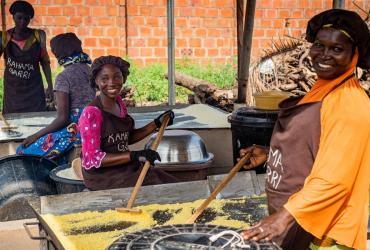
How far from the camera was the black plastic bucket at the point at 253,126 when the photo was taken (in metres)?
4.48

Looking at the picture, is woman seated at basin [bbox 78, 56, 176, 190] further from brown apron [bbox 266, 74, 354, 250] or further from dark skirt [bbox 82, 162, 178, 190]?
brown apron [bbox 266, 74, 354, 250]

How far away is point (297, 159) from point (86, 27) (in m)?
8.98

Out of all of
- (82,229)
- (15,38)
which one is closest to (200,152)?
(82,229)

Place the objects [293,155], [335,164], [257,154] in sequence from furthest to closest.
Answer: [257,154] < [293,155] < [335,164]

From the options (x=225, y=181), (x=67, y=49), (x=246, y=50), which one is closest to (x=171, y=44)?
(x=246, y=50)

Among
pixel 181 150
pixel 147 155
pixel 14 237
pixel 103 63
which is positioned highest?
pixel 103 63

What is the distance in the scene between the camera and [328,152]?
7.08 ft

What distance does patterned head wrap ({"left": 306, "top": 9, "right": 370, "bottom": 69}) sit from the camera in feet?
7.39

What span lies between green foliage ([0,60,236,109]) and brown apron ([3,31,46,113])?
358 centimetres

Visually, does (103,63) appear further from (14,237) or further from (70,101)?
(14,237)

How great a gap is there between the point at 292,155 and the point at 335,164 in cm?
27

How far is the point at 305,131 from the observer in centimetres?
231

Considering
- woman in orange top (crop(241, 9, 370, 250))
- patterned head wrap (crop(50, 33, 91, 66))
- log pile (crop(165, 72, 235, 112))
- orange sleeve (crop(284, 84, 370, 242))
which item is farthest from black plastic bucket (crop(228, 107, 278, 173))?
log pile (crop(165, 72, 235, 112))

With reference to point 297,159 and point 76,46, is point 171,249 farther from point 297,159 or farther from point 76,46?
point 76,46
